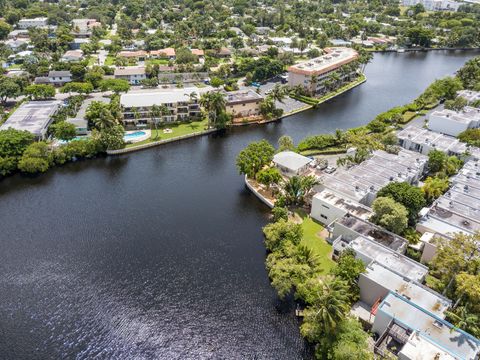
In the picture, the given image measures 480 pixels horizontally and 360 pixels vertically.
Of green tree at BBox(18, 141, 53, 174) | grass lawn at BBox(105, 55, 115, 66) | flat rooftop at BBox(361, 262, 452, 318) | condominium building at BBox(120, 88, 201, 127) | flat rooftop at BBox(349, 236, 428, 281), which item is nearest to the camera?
→ flat rooftop at BBox(361, 262, 452, 318)

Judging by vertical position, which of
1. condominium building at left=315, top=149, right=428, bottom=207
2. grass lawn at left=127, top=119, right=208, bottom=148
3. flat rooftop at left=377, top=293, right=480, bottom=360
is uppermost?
condominium building at left=315, top=149, right=428, bottom=207

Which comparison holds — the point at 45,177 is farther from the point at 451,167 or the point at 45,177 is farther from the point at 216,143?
the point at 451,167

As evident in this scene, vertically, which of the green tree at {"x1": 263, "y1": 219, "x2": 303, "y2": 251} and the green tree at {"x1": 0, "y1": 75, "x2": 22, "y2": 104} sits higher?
the green tree at {"x1": 0, "y1": 75, "x2": 22, "y2": 104}

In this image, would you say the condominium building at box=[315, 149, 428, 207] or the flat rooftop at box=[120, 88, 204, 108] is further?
the flat rooftop at box=[120, 88, 204, 108]

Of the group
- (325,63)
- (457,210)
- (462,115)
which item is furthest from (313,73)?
(457,210)

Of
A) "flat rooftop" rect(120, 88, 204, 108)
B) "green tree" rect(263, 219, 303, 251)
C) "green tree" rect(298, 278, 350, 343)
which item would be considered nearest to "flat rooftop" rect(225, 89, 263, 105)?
"flat rooftop" rect(120, 88, 204, 108)

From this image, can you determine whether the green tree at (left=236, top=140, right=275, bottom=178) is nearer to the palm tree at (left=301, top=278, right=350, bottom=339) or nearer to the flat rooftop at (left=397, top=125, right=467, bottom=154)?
the palm tree at (left=301, top=278, right=350, bottom=339)

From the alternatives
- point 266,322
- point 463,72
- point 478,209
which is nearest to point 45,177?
point 266,322
